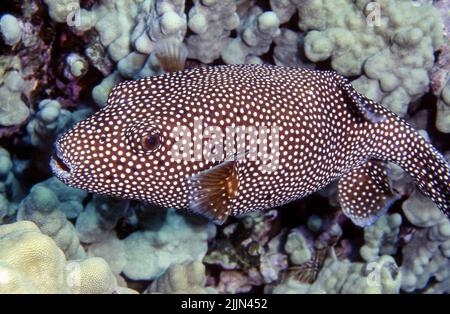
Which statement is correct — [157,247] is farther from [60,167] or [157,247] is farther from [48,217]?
[60,167]

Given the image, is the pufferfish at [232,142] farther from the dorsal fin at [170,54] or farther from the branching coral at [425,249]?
the branching coral at [425,249]

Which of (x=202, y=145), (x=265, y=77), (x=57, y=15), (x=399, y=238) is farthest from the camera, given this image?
(x=399, y=238)

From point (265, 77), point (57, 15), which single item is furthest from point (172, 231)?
point (57, 15)

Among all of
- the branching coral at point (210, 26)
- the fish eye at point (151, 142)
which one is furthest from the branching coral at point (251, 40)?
the fish eye at point (151, 142)

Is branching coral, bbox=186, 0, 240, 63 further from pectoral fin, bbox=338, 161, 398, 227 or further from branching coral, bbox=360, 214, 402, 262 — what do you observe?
branching coral, bbox=360, 214, 402, 262
